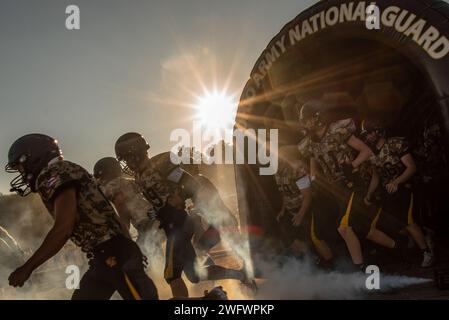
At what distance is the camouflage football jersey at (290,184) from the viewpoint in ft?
22.7

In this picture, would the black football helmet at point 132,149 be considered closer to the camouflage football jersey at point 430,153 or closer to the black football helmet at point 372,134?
the black football helmet at point 372,134

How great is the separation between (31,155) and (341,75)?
4561 millimetres

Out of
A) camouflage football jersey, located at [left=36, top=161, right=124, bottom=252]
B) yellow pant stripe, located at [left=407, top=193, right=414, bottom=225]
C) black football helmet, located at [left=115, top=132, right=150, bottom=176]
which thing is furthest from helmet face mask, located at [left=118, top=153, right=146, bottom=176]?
yellow pant stripe, located at [left=407, top=193, right=414, bottom=225]

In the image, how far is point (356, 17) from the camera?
5.69 meters

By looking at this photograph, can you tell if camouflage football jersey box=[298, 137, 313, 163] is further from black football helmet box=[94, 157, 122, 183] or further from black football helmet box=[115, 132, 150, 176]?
black football helmet box=[94, 157, 122, 183]

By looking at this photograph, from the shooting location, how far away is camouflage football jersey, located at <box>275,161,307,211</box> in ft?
22.7

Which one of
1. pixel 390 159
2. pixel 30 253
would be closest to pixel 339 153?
pixel 390 159

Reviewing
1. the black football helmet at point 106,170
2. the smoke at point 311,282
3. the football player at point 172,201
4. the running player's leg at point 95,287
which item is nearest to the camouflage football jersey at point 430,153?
the smoke at point 311,282

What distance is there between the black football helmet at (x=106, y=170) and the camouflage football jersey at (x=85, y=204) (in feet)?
13.9

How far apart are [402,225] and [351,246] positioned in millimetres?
814

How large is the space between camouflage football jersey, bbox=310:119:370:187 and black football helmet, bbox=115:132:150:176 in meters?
2.33

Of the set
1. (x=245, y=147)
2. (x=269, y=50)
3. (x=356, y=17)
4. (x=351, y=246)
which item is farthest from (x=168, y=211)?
(x=356, y=17)
